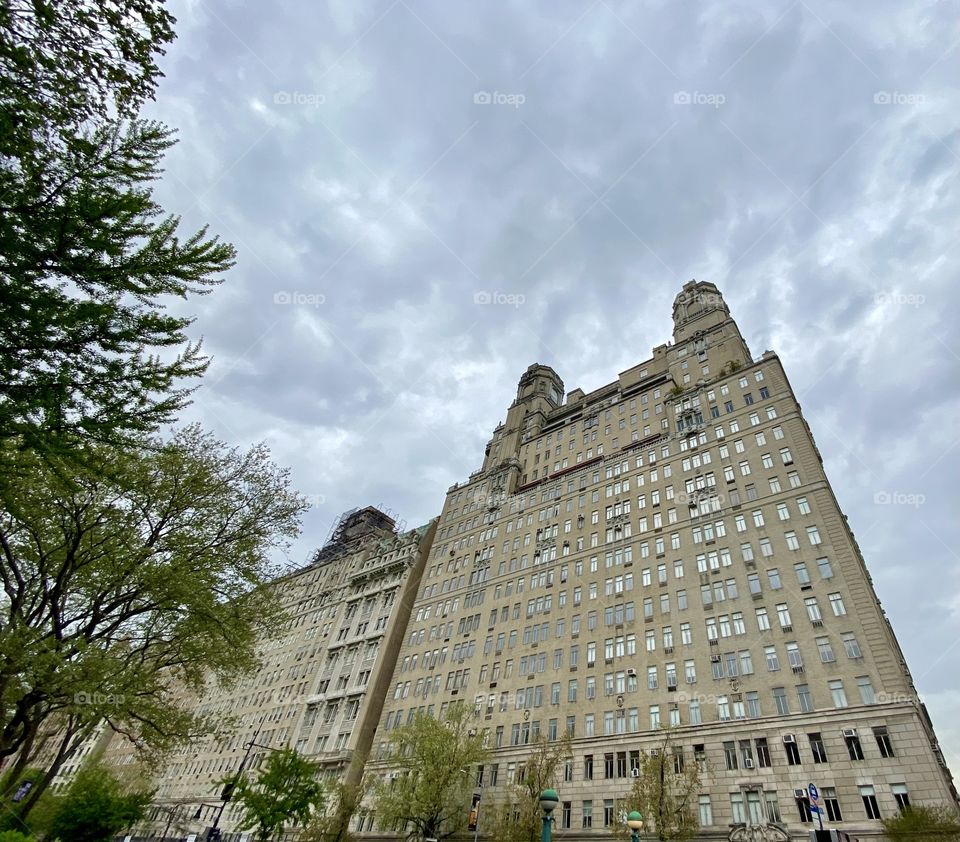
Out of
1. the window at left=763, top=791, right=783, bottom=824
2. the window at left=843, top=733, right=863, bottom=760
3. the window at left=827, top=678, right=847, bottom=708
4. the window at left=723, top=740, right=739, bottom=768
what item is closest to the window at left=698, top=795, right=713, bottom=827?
the window at left=723, top=740, right=739, bottom=768

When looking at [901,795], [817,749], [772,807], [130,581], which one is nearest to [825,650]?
[817,749]

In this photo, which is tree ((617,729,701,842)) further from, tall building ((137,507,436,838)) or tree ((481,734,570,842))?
tall building ((137,507,436,838))

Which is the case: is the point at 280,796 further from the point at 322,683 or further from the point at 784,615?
the point at 784,615

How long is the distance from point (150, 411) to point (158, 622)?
14.7m

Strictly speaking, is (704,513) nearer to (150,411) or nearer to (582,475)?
(582,475)

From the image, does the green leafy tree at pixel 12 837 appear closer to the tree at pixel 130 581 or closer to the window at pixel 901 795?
the tree at pixel 130 581

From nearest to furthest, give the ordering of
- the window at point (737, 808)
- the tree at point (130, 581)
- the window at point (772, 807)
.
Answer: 1. the tree at point (130, 581)
2. the window at point (772, 807)
3. the window at point (737, 808)

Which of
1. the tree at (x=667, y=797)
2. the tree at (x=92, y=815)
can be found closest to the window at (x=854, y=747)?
the tree at (x=667, y=797)

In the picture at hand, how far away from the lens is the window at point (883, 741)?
1145 inches

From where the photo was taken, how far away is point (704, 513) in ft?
153

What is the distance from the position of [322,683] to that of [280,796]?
97.4 ft

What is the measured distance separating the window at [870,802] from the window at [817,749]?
215cm

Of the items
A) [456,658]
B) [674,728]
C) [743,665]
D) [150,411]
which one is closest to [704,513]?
[743,665]

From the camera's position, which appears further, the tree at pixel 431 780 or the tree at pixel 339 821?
the tree at pixel 339 821
